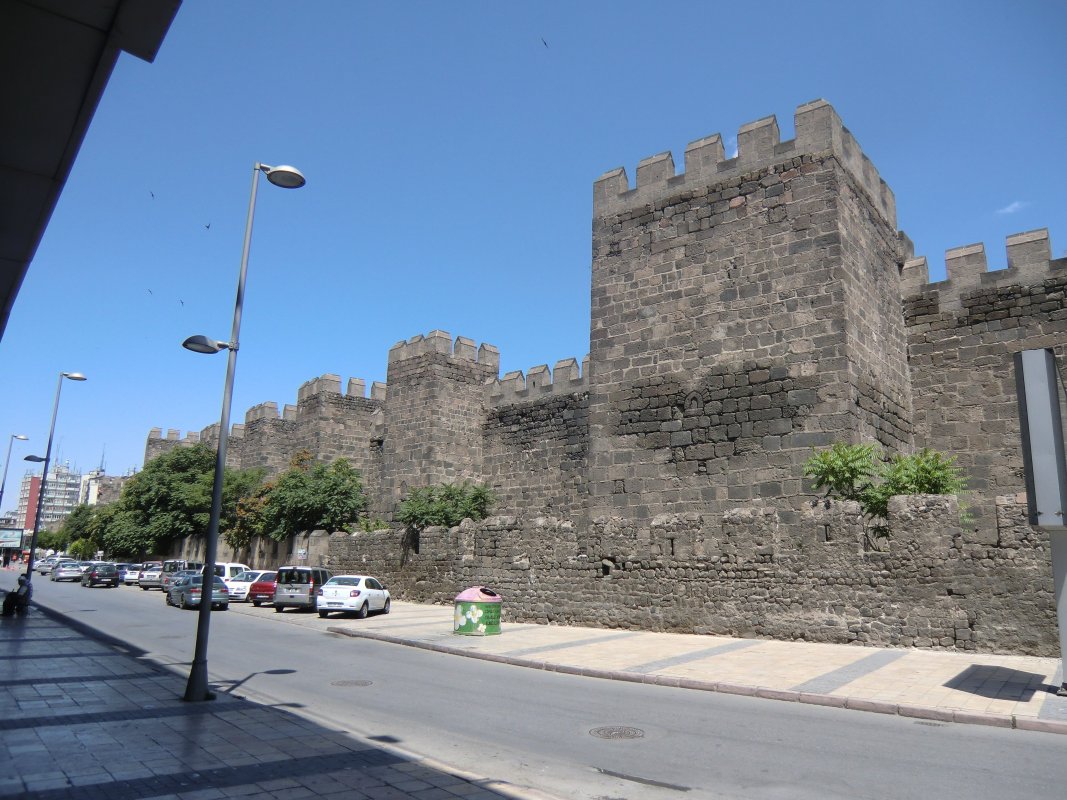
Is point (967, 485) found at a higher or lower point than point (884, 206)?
lower

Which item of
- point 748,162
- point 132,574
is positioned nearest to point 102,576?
point 132,574

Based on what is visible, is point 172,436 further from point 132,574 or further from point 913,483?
point 913,483

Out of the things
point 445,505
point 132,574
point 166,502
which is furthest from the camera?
point 166,502

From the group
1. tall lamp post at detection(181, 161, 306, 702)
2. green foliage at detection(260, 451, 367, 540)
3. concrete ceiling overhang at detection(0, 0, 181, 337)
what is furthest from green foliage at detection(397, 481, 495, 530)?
concrete ceiling overhang at detection(0, 0, 181, 337)

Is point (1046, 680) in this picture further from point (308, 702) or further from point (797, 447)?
point (308, 702)

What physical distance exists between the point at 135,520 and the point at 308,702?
159ft

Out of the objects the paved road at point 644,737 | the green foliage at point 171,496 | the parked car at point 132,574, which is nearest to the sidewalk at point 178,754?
the paved road at point 644,737

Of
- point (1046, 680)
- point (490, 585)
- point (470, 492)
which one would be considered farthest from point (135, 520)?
point (1046, 680)

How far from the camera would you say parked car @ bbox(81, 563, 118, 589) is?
40.2 m

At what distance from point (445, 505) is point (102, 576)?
25650 mm

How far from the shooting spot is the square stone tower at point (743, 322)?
1549 cm

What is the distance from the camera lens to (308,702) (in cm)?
897

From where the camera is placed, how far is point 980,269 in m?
17.7

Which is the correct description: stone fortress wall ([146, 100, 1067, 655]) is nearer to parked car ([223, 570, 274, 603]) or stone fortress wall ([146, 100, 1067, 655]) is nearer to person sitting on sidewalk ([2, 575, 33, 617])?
person sitting on sidewalk ([2, 575, 33, 617])
